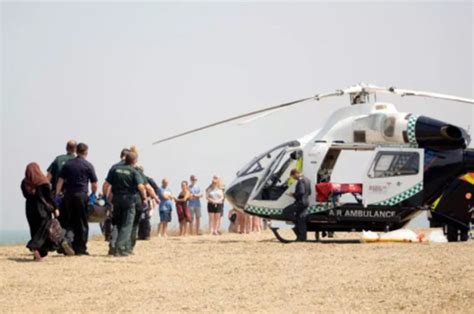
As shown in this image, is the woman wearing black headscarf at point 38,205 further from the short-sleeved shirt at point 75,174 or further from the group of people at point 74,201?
the short-sleeved shirt at point 75,174

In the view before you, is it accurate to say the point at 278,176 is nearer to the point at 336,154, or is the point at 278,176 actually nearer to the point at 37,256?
the point at 336,154

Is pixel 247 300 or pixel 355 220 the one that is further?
pixel 355 220

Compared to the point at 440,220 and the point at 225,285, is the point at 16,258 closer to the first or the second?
the point at 225,285

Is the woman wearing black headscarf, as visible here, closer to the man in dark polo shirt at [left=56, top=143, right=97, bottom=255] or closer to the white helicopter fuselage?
the man in dark polo shirt at [left=56, top=143, right=97, bottom=255]

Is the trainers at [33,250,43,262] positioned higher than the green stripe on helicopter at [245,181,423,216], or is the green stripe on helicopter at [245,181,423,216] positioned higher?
the green stripe on helicopter at [245,181,423,216]

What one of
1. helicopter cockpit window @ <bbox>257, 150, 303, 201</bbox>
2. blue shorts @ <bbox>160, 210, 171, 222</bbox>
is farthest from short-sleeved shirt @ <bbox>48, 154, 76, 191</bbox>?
blue shorts @ <bbox>160, 210, 171, 222</bbox>

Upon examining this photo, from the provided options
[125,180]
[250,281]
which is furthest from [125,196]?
[250,281]

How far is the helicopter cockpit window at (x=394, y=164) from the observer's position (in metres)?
22.2

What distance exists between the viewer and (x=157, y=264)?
55.4ft

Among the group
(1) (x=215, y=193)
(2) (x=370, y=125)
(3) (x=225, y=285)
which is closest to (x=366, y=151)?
(2) (x=370, y=125)

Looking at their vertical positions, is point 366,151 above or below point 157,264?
above

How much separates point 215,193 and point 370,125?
26.1 feet

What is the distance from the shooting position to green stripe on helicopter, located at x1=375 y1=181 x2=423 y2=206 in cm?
2227

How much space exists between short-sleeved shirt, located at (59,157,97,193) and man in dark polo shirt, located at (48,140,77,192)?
473mm
